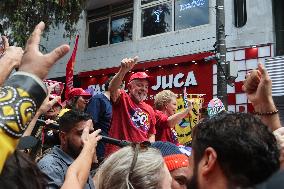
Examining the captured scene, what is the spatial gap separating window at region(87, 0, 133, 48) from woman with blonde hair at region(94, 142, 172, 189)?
12543 millimetres

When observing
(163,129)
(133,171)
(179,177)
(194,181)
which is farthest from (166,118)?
(194,181)

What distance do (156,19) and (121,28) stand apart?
147 centimetres

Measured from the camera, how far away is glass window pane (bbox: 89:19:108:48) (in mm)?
15883

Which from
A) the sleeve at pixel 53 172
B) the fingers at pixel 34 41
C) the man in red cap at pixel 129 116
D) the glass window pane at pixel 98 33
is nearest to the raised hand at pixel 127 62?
the man in red cap at pixel 129 116

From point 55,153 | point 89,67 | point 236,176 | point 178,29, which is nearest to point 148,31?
point 178,29

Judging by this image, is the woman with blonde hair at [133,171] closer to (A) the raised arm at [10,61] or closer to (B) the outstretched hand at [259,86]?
(B) the outstretched hand at [259,86]

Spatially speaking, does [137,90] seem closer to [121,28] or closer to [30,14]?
[30,14]

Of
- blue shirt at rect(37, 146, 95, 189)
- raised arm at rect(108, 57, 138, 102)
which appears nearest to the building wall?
raised arm at rect(108, 57, 138, 102)

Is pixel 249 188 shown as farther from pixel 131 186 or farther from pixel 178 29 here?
pixel 178 29

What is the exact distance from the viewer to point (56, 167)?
3.40m

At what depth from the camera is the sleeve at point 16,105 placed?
1.26m

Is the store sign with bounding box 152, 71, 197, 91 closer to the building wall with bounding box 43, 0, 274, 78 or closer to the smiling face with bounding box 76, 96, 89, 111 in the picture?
the building wall with bounding box 43, 0, 274, 78

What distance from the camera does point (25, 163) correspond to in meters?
1.54

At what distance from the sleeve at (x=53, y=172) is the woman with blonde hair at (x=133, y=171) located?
0.66m
